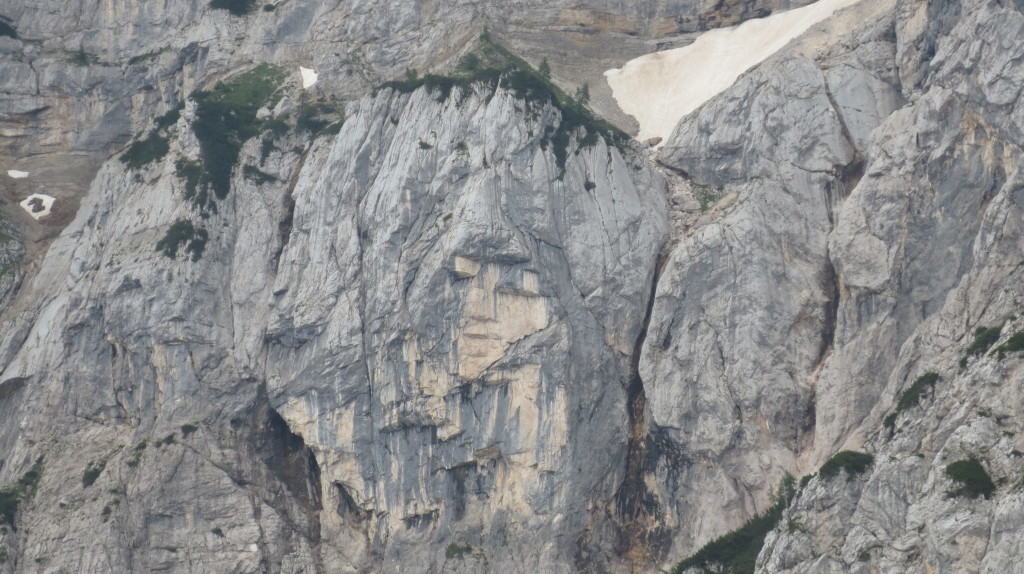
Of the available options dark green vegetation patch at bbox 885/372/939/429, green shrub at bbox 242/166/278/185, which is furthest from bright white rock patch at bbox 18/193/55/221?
dark green vegetation patch at bbox 885/372/939/429

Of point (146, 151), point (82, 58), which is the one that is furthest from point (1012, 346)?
point (82, 58)

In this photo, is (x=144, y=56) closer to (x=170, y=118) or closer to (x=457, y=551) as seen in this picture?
(x=170, y=118)

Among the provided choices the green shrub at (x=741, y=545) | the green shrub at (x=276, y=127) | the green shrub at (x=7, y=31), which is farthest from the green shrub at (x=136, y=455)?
the green shrub at (x=7, y=31)

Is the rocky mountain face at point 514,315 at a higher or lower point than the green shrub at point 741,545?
higher

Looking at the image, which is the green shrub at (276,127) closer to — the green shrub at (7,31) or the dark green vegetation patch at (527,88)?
the dark green vegetation patch at (527,88)

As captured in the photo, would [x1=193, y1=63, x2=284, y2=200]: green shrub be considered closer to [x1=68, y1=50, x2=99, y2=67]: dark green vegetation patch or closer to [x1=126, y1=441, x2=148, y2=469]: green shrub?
[x1=68, y1=50, x2=99, y2=67]: dark green vegetation patch

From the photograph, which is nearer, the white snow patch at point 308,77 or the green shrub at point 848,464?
the green shrub at point 848,464
